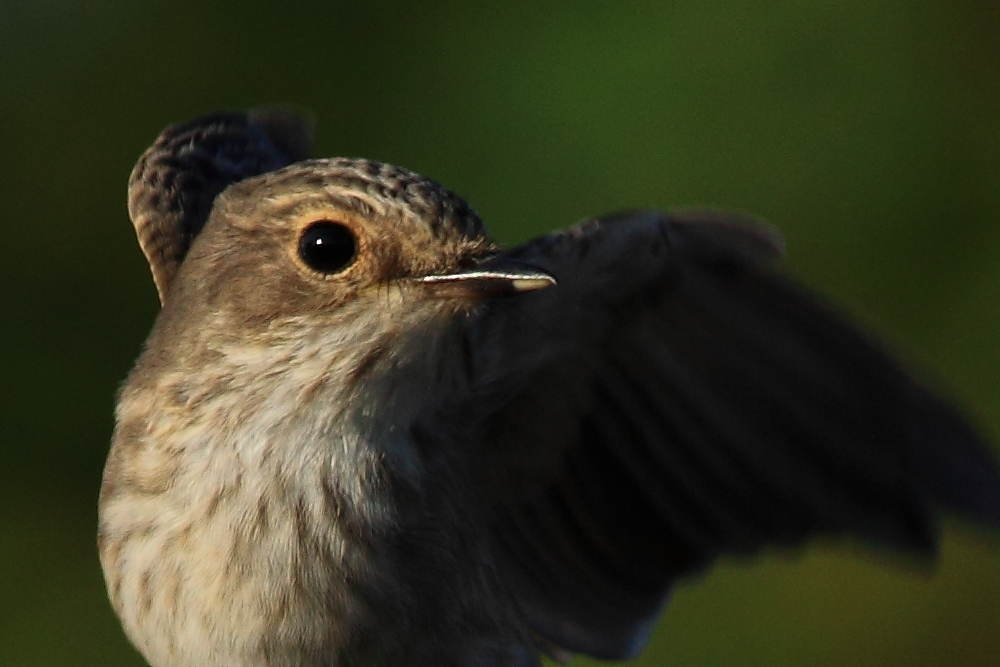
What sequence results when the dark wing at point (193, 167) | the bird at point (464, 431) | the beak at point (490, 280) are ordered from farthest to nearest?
the dark wing at point (193, 167), the bird at point (464, 431), the beak at point (490, 280)

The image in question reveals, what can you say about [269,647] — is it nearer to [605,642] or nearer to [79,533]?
[605,642]

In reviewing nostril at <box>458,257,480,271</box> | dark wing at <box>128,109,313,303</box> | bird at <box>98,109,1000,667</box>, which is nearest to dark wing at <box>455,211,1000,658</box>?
bird at <box>98,109,1000,667</box>

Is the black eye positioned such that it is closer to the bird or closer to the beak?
the bird

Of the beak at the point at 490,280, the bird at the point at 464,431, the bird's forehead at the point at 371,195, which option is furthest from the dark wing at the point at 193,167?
the beak at the point at 490,280

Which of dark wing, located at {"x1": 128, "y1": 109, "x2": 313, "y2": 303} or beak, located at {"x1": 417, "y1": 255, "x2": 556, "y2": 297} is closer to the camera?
beak, located at {"x1": 417, "y1": 255, "x2": 556, "y2": 297}

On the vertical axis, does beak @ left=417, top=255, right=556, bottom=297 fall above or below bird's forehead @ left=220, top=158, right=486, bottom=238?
below

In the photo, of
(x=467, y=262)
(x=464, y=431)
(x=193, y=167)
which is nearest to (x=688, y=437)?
(x=464, y=431)

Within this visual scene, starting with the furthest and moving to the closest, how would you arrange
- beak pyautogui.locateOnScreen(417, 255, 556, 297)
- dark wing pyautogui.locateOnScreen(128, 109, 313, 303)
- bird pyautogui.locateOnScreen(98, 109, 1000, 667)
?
1. dark wing pyautogui.locateOnScreen(128, 109, 313, 303)
2. bird pyautogui.locateOnScreen(98, 109, 1000, 667)
3. beak pyautogui.locateOnScreen(417, 255, 556, 297)

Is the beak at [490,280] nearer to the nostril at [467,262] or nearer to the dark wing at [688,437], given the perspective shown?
the nostril at [467,262]

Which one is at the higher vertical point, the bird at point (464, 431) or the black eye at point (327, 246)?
the black eye at point (327, 246)

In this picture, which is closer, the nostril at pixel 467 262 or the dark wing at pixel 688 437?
the nostril at pixel 467 262
